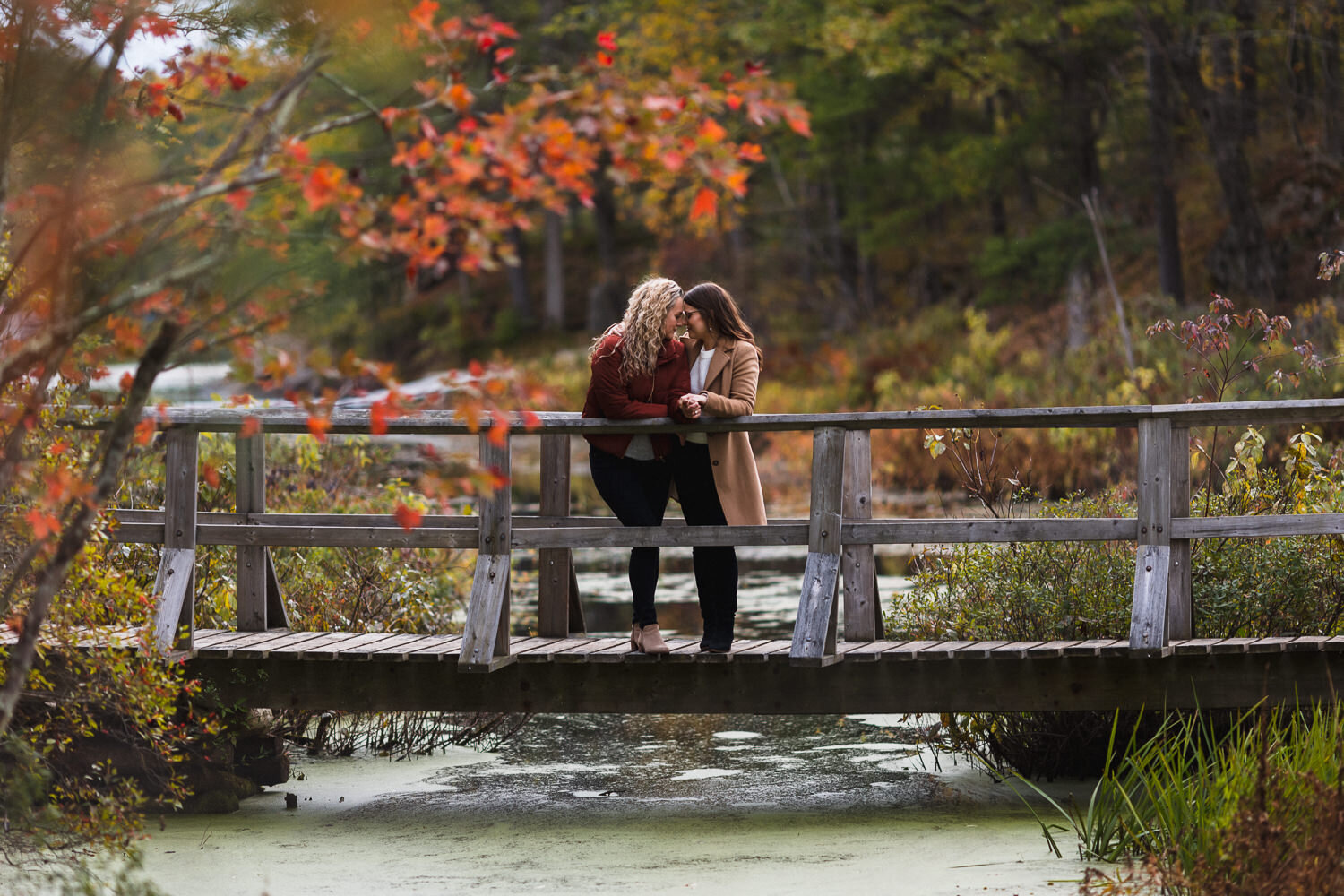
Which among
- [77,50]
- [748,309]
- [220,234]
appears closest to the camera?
[220,234]

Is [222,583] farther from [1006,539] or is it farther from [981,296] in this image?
[981,296]

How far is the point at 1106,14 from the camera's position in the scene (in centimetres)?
2200

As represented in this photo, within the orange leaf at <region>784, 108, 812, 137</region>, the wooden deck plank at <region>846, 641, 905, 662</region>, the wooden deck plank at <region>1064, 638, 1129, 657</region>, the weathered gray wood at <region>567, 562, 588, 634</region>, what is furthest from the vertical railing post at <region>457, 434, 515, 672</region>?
the orange leaf at <region>784, 108, 812, 137</region>

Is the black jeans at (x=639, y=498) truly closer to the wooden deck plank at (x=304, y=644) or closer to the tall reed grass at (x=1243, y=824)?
the wooden deck plank at (x=304, y=644)

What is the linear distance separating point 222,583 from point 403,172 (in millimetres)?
4860

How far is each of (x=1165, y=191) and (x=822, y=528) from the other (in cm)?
1868

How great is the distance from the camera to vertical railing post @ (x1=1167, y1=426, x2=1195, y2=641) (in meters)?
6.21

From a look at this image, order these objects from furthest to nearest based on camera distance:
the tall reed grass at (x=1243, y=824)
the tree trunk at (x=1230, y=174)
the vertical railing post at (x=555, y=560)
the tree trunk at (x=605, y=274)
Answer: the tree trunk at (x=605, y=274), the tree trunk at (x=1230, y=174), the vertical railing post at (x=555, y=560), the tall reed grass at (x=1243, y=824)

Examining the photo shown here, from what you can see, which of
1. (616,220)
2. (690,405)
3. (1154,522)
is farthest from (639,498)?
(616,220)

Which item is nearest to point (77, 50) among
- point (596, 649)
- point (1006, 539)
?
point (596, 649)

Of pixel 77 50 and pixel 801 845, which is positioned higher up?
pixel 77 50

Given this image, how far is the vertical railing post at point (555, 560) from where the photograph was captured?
6.73m

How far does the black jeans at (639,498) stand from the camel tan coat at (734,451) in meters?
0.27

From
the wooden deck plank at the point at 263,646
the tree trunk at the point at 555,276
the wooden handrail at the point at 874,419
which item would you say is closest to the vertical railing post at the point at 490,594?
the wooden handrail at the point at 874,419
